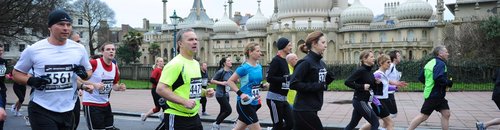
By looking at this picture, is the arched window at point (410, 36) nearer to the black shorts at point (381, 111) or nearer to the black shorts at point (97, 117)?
the black shorts at point (381, 111)

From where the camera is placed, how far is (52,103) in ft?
16.7

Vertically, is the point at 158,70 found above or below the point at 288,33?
below

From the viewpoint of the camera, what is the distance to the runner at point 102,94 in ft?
23.8

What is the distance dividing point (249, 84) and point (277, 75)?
0.48 metres

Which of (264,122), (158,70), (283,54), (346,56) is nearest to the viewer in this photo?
(283,54)

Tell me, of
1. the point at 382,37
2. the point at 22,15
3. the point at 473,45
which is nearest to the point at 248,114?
the point at 22,15

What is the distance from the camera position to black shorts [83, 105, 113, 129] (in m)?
7.22

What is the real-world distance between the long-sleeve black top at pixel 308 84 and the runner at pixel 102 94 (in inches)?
106

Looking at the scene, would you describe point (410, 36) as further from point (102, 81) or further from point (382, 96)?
point (102, 81)

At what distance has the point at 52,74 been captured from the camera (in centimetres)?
510

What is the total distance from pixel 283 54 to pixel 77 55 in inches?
136

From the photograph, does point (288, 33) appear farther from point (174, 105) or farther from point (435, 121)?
point (174, 105)

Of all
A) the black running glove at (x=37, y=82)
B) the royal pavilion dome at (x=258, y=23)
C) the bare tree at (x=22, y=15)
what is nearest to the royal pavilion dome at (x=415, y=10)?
the royal pavilion dome at (x=258, y=23)

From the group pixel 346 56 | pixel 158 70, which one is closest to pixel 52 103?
pixel 158 70
